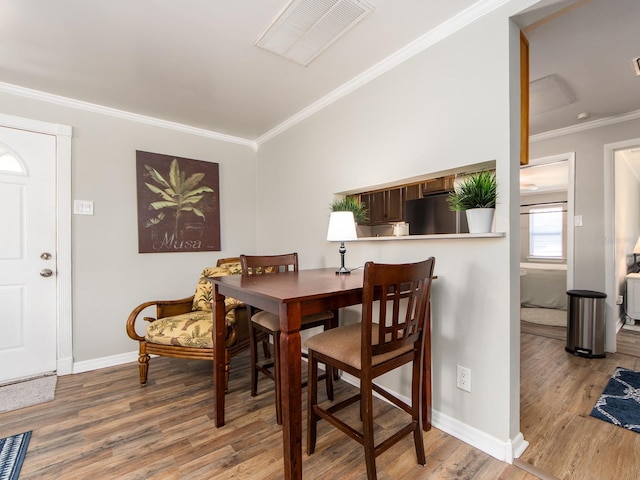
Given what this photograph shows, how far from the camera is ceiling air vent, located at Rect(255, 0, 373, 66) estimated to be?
1623 millimetres

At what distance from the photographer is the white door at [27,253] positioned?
2.45 meters

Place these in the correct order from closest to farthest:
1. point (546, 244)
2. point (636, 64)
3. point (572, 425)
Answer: point (572, 425), point (636, 64), point (546, 244)

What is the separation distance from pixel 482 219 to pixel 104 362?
10.6 feet

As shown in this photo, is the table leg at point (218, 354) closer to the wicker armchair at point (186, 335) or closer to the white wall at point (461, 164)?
the wicker armchair at point (186, 335)

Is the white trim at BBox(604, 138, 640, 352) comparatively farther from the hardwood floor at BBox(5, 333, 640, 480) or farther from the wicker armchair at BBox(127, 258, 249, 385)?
the wicker armchair at BBox(127, 258, 249, 385)

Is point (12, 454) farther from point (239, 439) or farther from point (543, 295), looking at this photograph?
point (543, 295)

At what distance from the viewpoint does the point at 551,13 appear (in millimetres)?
1523

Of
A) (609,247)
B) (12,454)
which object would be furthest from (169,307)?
(609,247)

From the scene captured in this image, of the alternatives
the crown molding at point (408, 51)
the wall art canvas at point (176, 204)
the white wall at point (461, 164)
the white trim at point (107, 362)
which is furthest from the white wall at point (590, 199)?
the white trim at point (107, 362)

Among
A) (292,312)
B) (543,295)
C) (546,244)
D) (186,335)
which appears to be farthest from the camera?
(546,244)

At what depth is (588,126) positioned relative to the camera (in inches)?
124

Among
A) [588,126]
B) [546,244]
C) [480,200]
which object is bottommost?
[546,244]

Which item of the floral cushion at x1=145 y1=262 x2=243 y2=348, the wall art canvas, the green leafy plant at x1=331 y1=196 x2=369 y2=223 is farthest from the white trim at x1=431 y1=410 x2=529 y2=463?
the wall art canvas

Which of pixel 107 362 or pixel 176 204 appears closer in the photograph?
pixel 107 362
